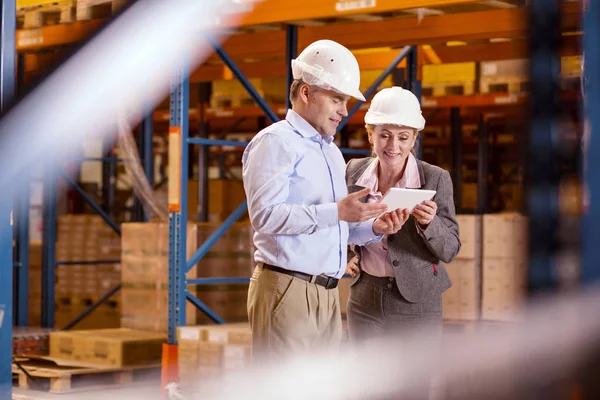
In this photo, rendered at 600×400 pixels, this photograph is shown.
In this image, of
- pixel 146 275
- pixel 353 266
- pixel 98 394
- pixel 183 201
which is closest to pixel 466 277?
pixel 183 201

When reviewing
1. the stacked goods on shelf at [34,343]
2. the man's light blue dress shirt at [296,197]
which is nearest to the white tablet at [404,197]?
the man's light blue dress shirt at [296,197]

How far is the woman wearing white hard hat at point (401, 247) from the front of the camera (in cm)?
408

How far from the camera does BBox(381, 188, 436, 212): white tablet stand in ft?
12.4

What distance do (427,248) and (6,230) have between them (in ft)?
6.03

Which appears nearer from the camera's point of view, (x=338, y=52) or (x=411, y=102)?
(x=338, y=52)

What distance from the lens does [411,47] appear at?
9070mm

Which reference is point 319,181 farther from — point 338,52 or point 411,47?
point 411,47

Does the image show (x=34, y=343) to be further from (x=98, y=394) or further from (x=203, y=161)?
(x=203, y=161)

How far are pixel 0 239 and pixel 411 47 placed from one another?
5391 mm

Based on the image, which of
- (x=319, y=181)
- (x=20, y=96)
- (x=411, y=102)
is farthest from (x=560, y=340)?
(x=411, y=102)

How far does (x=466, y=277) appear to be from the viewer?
28.8 feet

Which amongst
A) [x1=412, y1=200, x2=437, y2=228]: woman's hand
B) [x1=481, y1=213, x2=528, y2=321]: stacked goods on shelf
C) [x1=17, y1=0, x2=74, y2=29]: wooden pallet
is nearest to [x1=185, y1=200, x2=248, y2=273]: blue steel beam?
[x1=481, y1=213, x2=528, y2=321]: stacked goods on shelf

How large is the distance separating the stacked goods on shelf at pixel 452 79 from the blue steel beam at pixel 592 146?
9712 millimetres

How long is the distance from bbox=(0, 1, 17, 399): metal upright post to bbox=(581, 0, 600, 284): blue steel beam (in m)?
2.98
